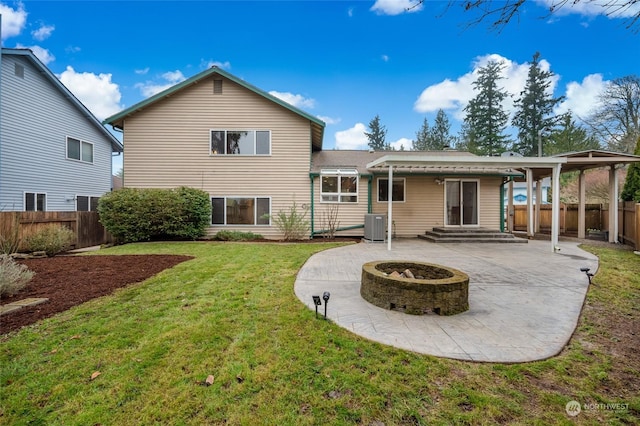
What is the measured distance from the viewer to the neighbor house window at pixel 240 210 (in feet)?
40.1

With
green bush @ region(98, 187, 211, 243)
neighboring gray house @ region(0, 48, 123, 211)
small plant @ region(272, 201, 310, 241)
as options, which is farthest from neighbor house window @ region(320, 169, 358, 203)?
neighboring gray house @ region(0, 48, 123, 211)

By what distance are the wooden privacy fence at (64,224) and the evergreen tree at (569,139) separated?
3459 cm

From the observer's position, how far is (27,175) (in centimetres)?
1152

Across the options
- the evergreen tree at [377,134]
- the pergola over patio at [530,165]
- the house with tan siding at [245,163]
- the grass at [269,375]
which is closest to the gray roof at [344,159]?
the house with tan siding at [245,163]

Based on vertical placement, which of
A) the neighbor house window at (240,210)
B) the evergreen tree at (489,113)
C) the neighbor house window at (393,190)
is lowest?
the neighbor house window at (240,210)

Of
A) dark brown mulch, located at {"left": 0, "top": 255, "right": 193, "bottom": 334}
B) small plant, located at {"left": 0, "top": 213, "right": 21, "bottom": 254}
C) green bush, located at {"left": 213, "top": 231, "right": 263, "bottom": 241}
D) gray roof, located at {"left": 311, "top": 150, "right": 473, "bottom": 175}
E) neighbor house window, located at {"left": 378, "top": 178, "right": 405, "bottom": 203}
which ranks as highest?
gray roof, located at {"left": 311, "top": 150, "right": 473, "bottom": 175}

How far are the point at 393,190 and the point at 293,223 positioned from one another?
4798 mm

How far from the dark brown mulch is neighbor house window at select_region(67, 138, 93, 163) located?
953 centimetres

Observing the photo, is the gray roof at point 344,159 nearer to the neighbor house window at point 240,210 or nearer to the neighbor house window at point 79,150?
the neighbor house window at point 240,210

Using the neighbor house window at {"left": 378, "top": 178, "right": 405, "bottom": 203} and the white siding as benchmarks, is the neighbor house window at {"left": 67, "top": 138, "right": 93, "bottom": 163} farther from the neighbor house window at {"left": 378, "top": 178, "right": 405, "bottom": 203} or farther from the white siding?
the neighbor house window at {"left": 378, "top": 178, "right": 405, "bottom": 203}

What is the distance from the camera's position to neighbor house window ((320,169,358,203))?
1223cm

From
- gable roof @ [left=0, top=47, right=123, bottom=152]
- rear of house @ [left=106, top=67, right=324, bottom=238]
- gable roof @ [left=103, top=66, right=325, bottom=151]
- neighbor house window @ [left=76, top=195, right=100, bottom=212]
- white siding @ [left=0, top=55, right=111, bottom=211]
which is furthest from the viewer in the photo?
neighbor house window @ [left=76, top=195, right=100, bottom=212]

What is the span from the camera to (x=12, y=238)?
Result: 7.84m

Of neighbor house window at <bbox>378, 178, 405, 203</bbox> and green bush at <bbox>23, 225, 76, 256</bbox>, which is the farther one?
neighbor house window at <bbox>378, 178, 405, 203</bbox>
